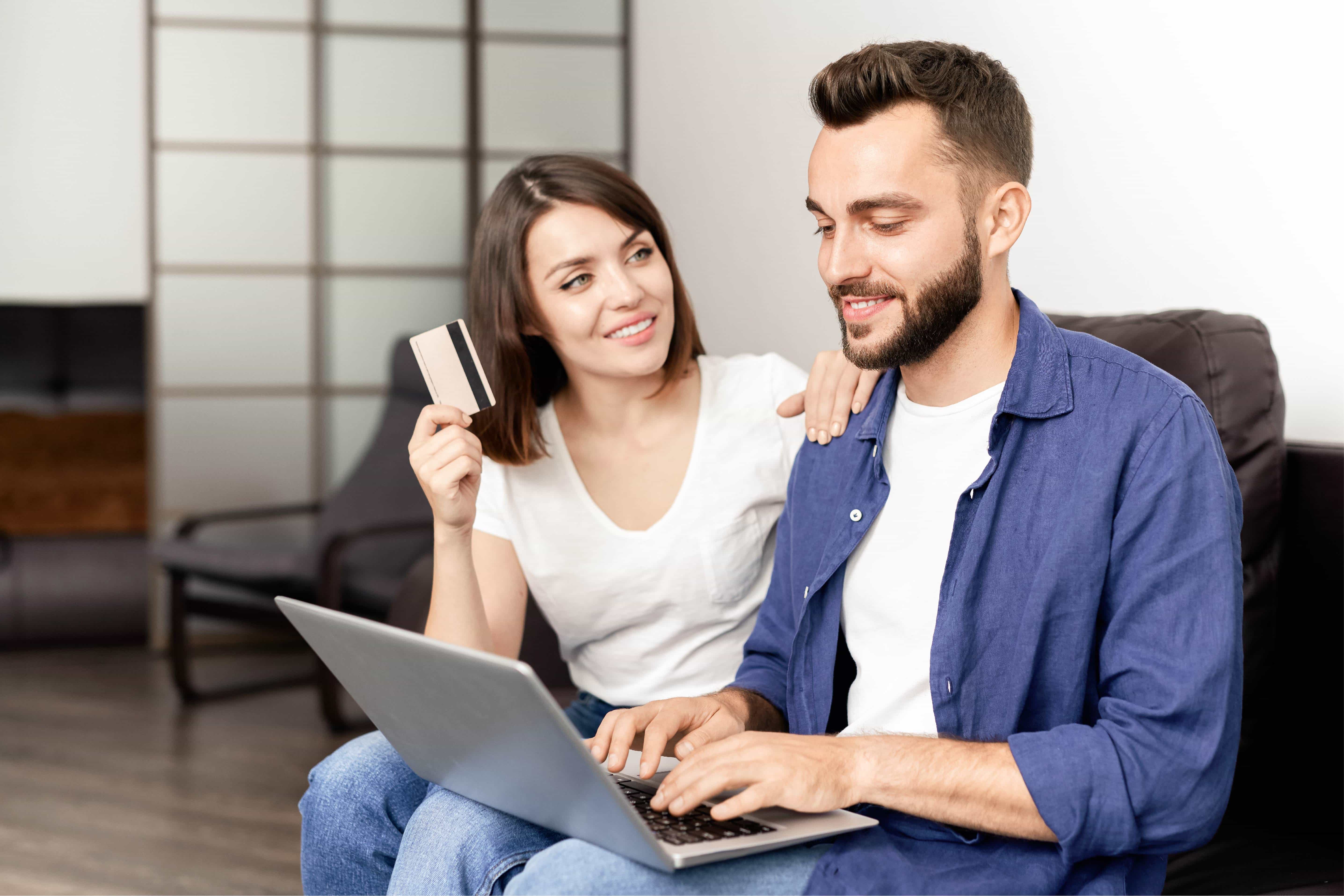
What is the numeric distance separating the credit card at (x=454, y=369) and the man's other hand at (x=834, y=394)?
0.37 m

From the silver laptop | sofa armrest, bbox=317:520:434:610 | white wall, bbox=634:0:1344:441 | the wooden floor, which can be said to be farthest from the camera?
sofa armrest, bbox=317:520:434:610

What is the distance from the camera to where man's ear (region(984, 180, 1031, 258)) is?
1121 mm

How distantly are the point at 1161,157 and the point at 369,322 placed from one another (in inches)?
124

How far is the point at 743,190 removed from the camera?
2951 millimetres

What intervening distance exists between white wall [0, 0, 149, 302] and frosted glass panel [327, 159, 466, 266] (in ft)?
2.13

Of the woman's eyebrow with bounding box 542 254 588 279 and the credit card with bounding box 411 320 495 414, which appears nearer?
the credit card with bounding box 411 320 495 414

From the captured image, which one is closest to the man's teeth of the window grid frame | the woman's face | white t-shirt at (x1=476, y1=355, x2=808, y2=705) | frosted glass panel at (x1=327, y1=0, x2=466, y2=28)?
the woman's face

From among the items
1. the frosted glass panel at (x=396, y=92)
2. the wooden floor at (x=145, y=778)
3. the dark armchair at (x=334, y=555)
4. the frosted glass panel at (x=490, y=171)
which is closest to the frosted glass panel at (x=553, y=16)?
the frosted glass panel at (x=396, y=92)

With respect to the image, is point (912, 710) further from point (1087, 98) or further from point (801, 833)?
point (1087, 98)

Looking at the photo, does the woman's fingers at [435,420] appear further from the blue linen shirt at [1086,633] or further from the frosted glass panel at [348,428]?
the frosted glass panel at [348,428]

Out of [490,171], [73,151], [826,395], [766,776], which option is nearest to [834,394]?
[826,395]

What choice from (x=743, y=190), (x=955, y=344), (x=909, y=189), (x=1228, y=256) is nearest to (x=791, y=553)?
(x=955, y=344)

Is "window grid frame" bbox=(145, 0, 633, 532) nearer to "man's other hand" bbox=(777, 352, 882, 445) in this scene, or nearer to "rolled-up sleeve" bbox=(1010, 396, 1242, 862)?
"man's other hand" bbox=(777, 352, 882, 445)

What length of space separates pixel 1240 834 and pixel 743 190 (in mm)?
1959
